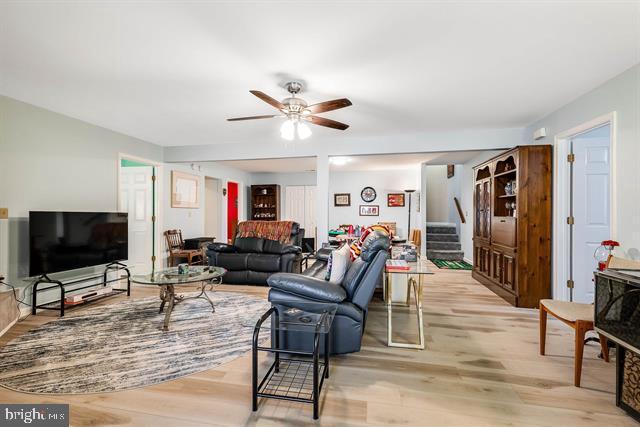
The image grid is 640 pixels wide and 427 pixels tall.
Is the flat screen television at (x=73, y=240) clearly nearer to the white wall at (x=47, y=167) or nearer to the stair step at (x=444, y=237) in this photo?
the white wall at (x=47, y=167)

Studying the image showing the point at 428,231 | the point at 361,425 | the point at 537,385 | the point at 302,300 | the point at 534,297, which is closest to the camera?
the point at 361,425

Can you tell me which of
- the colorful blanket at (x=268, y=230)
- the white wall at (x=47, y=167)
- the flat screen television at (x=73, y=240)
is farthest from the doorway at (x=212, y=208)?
the flat screen television at (x=73, y=240)

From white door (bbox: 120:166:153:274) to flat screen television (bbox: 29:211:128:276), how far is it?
101 centimetres

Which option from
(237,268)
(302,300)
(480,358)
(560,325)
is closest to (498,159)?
(560,325)

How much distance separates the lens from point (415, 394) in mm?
1860

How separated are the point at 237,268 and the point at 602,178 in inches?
197

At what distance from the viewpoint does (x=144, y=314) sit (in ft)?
10.8

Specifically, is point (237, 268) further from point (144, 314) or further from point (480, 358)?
point (480, 358)

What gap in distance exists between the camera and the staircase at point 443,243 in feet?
22.8

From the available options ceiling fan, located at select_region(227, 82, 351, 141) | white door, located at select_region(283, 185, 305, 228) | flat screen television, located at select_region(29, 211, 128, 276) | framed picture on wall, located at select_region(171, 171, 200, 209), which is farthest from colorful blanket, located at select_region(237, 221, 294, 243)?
white door, located at select_region(283, 185, 305, 228)

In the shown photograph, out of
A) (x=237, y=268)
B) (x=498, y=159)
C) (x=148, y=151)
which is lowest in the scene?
(x=237, y=268)

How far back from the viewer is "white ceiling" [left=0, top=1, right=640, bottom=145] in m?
1.77

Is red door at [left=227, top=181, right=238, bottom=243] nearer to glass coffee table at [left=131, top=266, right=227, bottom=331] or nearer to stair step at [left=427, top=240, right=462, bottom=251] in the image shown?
glass coffee table at [left=131, top=266, right=227, bottom=331]

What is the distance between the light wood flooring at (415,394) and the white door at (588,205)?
3.33 feet
